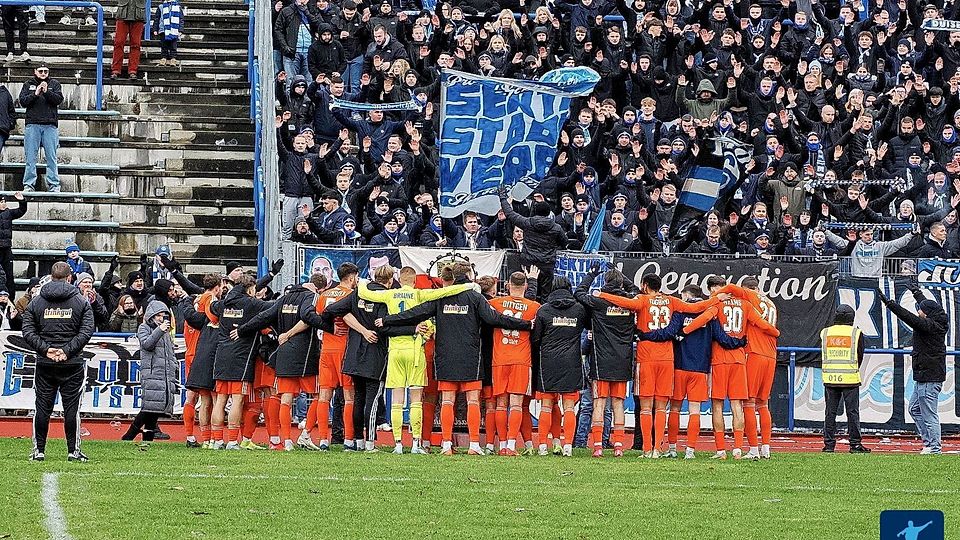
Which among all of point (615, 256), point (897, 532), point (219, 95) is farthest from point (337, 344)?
point (897, 532)

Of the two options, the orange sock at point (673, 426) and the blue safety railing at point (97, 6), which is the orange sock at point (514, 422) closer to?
the orange sock at point (673, 426)

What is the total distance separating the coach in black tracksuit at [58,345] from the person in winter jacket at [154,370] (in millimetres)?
3243

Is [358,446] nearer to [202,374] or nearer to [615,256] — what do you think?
[202,374]

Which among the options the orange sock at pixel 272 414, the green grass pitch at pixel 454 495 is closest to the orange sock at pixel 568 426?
the green grass pitch at pixel 454 495

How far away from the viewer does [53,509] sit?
1072 cm

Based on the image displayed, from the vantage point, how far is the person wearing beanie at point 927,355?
1834 cm

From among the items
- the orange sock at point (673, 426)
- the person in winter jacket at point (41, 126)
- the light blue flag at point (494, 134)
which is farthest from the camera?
the person in winter jacket at point (41, 126)

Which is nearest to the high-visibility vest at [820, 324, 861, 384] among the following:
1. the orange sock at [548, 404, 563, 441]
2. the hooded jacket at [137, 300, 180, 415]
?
the orange sock at [548, 404, 563, 441]

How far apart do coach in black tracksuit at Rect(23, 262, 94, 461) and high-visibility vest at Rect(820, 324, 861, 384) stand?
27.6ft

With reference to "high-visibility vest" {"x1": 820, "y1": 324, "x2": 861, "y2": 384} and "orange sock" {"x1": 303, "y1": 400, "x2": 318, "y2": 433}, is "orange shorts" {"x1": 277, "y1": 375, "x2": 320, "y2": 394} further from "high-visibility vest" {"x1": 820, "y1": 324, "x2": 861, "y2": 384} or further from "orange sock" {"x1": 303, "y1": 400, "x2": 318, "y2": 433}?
"high-visibility vest" {"x1": 820, "y1": 324, "x2": 861, "y2": 384}

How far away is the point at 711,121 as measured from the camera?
81.7 ft

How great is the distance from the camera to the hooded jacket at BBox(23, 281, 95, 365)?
14.4 m

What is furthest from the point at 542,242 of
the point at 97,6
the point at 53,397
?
the point at 97,6

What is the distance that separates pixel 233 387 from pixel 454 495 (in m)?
5.32
